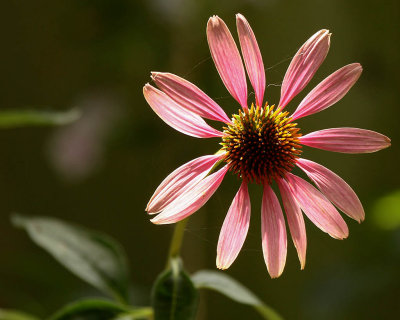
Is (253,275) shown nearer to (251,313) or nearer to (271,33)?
(251,313)

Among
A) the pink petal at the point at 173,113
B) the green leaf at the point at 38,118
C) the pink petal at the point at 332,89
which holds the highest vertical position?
the green leaf at the point at 38,118

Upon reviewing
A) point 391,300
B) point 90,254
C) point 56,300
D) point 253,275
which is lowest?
→ point 391,300

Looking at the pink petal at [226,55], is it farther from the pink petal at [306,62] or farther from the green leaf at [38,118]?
the green leaf at [38,118]

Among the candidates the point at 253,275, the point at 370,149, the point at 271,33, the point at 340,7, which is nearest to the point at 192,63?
the point at 271,33

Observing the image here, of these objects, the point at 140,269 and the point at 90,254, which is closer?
the point at 90,254

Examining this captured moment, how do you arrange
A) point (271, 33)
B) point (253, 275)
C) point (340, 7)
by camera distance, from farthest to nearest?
point (253, 275)
point (340, 7)
point (271, 33)

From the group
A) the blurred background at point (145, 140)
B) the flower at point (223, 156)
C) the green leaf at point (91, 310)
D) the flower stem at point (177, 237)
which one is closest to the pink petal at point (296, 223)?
the flower at point (223, 156)
